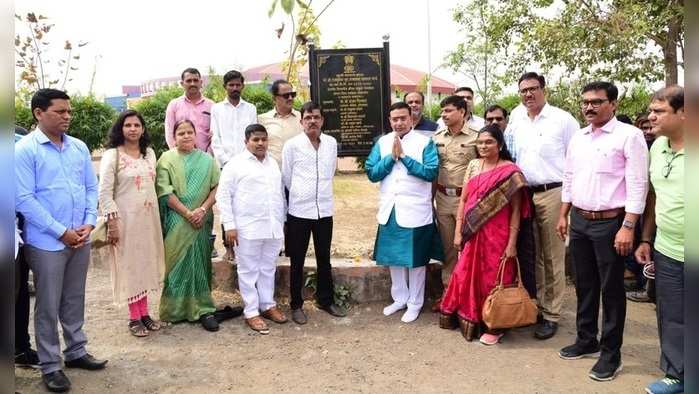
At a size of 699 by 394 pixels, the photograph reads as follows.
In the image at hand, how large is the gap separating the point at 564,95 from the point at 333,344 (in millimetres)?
6862

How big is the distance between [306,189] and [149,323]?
5.24 feet

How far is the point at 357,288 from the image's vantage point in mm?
5016

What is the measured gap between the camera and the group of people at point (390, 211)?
334 centimetres

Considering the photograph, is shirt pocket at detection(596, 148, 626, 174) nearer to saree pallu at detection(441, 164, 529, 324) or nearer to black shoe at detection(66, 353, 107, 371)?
saree pallu at detection(441, 164, 529, 324)

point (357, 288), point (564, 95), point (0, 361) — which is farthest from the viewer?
point (564, 95)

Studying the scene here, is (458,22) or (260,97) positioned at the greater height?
(458,22)

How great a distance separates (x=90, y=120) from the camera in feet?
41.4

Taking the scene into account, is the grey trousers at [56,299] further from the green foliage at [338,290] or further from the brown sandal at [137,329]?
the green foliage at [338,290]

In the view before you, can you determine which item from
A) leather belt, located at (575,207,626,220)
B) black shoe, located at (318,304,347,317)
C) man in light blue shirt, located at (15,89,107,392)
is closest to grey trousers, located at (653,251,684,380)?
leather belt, located at (575,207,626,220)

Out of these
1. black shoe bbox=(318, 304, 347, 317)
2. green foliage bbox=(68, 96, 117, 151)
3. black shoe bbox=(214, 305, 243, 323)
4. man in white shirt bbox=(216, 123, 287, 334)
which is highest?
green foliage bbox=(68, 96, 117, 151)

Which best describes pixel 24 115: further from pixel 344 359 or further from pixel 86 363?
pixel 344 359

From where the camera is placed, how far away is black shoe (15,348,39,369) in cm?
370

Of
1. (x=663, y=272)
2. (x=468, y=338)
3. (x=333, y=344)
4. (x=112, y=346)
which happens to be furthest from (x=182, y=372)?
(x=663, y=272)

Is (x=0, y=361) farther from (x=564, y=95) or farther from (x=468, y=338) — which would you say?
(x=564, y=95)
